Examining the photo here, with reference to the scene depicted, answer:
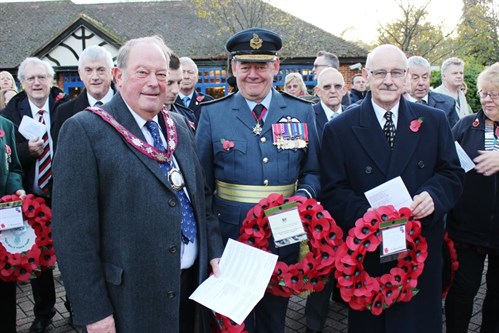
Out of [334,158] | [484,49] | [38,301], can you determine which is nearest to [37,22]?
[484,49]

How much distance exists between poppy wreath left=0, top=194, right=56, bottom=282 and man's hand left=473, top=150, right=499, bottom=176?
10.6 ft

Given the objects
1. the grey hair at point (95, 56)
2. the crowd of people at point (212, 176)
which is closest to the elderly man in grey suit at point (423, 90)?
the crowd of people at point (212, 176)

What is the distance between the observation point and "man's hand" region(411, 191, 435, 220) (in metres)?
2.79

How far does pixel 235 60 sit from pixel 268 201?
3.35 ft

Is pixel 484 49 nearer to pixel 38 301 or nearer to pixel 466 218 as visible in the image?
pixel 466 218

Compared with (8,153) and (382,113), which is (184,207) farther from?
(8,153)

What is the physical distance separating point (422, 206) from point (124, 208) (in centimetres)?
172

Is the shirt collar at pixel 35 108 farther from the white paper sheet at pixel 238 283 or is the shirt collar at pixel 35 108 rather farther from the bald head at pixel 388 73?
the bald head at pixel 388 73

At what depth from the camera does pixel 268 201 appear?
2730mm

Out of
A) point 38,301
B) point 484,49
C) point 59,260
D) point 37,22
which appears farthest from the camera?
point 37,22

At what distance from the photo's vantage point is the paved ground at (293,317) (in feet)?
14.4

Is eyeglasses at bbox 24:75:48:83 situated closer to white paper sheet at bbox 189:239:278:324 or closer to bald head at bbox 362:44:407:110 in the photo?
white paper sheet at bbox 189:239:278:324

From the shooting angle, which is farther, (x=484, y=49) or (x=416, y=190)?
(x=484, y=49)

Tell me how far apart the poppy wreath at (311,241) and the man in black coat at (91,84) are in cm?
232
